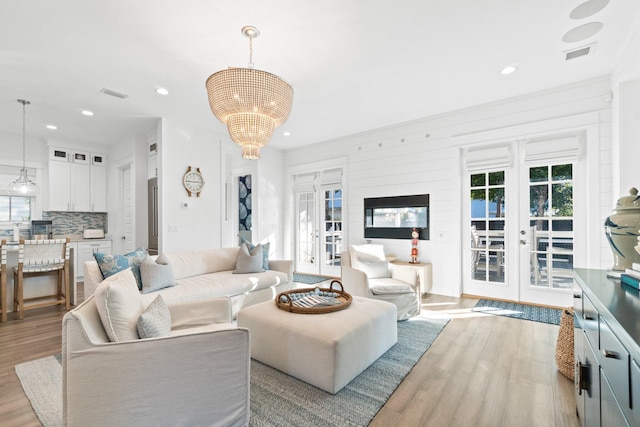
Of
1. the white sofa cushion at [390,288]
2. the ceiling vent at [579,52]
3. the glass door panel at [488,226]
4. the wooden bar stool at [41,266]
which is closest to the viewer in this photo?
the ceiling vent at [579,52]

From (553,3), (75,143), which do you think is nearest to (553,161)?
(553,3)

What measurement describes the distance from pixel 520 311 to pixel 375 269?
1.91m

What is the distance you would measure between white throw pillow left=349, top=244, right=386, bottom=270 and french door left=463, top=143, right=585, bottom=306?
157 cm

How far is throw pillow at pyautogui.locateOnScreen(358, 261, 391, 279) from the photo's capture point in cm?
378

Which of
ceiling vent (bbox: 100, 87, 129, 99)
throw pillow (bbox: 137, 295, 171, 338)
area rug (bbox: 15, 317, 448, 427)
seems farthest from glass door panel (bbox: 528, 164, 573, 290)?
ceiling vent (bbox: 100, 87, 129, 99)

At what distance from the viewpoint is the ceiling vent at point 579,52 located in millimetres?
2842

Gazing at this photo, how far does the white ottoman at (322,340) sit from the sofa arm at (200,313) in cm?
26

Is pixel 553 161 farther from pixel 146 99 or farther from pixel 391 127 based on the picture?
pixel 146 99

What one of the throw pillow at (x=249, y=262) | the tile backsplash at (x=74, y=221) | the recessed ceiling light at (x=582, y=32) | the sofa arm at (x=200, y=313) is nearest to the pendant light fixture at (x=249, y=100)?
the sofa arm at (x=200, y=313)

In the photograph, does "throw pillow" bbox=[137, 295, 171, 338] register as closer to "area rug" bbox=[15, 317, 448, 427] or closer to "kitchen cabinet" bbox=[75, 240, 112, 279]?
"area rug" bbox=[15, 317, 448, 427]

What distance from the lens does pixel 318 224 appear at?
630 centimetres

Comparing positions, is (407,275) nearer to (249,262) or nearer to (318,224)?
(249,262)

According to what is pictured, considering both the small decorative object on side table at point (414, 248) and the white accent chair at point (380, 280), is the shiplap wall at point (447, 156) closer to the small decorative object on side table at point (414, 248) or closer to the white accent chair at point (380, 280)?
the small decorative object on side table at point (414, 248)

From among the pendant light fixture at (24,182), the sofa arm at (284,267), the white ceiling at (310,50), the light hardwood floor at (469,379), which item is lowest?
the light hardwood floor at (469,379)
